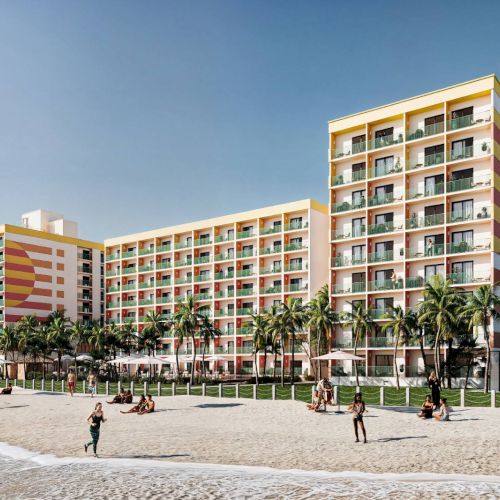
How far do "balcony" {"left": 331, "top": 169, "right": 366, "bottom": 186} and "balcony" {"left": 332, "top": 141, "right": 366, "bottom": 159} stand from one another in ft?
6.40

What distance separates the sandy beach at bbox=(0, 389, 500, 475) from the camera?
17594 mm

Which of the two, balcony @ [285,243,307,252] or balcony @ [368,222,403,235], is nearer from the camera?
balcony @ [368,222,403,235]

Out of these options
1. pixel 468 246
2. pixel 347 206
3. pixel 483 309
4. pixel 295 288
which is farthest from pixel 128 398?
pixel 295 288

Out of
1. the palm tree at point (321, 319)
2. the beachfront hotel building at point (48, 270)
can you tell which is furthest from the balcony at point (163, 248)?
the palm tree at point (321, 319)

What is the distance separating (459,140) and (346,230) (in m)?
13.9

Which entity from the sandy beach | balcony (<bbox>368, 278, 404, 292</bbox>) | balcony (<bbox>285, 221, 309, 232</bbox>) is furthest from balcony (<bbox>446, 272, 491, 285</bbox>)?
the sandy beach

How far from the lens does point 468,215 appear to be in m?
54.1

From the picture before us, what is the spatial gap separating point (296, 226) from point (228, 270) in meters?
12.1

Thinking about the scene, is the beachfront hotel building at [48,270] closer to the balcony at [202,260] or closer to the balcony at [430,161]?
the balcony at [202,260]

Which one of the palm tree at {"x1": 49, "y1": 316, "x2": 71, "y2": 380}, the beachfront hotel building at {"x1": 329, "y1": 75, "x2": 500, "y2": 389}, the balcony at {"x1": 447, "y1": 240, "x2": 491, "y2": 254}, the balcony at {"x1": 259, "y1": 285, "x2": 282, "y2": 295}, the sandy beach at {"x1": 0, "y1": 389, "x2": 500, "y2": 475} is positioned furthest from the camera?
the palm tree at {"x1": 49, "y1": 316, "x2": 71, "y2": 380}

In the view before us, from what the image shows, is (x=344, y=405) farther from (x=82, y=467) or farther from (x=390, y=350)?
(x=390, y=350)

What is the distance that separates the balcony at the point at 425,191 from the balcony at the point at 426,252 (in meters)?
4.78

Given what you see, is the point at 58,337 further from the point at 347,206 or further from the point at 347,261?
the point at 347,206

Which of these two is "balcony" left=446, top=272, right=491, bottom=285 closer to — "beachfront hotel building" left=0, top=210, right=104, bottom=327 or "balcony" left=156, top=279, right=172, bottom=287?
"balcony" left=156, top=279, right=172, bottom=287
